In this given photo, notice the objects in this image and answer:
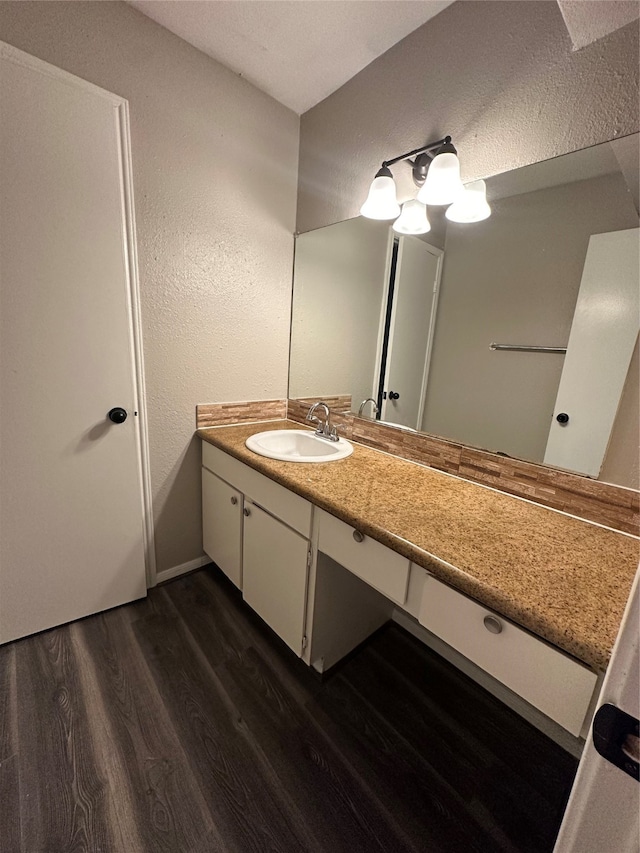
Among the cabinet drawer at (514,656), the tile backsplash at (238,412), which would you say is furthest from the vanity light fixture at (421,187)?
the cabinet drawer at (514,656)

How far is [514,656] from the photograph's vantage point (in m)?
0.73

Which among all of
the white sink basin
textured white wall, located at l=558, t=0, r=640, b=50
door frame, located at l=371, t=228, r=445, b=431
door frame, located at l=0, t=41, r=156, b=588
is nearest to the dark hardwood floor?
door frame, located at l=0, t=41, r=156, b=588

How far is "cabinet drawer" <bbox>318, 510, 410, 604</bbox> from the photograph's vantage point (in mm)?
944

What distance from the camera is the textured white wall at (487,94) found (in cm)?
96

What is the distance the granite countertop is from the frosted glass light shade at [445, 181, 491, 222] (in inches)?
37.2

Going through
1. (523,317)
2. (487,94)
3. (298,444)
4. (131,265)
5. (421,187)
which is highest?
(487,94)

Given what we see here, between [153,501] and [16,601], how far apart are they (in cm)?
62

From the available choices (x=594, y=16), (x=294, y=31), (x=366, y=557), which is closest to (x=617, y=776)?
(x=366, y=557)

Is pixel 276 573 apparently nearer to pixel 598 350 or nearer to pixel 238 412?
pixel 238 412

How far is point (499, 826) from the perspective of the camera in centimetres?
100

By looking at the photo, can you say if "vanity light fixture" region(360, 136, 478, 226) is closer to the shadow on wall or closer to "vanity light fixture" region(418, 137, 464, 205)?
"vanity light fixture" region(418, 137, 464, 205)

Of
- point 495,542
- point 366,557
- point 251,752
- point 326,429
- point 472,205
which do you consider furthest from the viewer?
point 326,429

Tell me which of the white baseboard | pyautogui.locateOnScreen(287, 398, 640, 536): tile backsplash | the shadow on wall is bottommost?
the white baseboard

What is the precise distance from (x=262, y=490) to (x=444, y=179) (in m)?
1.29
